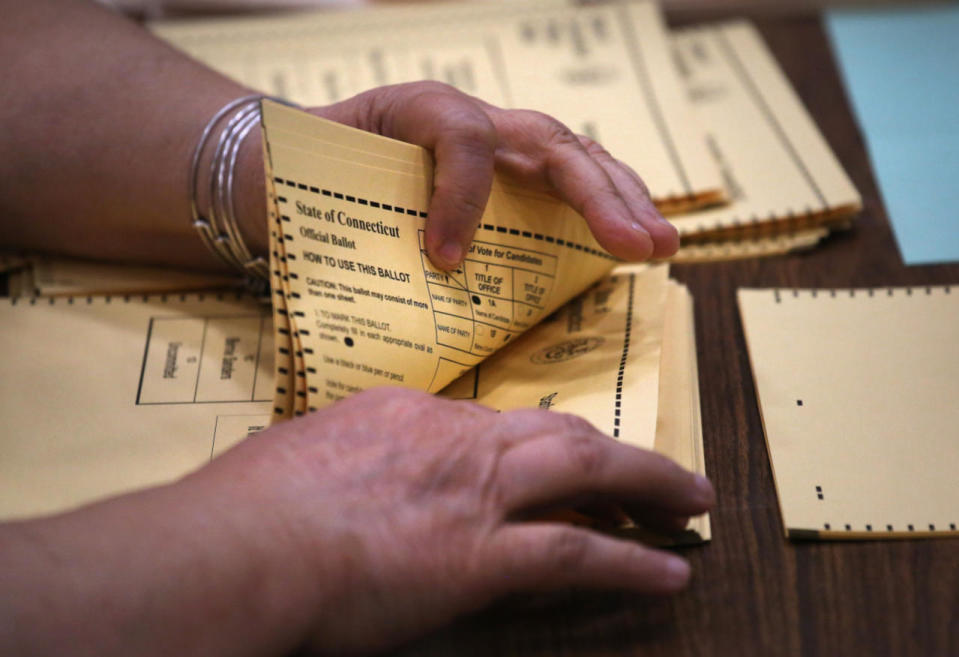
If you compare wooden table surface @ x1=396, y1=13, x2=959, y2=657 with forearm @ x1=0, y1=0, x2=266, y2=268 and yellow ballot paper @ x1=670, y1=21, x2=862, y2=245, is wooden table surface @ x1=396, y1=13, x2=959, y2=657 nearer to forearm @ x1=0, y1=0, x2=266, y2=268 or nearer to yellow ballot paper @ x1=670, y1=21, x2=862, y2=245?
yellow ballot paper @ x1=670, y1=21, x2=862, y2=245

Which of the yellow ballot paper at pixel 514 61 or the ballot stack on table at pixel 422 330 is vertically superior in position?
the yellow ballot paper at pixel 514 61

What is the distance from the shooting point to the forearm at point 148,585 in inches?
17.6

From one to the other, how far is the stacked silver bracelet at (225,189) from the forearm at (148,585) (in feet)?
0.99

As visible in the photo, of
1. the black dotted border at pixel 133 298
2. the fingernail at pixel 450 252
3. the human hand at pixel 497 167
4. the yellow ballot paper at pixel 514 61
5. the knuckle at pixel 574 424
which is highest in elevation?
the yellow ballot paper at pixel 514 61

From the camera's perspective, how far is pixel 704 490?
1.78 ft

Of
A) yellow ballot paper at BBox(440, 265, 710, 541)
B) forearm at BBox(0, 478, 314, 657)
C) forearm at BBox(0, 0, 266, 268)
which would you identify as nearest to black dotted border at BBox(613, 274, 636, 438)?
A: yellow ballot paper at BBox(440, 265, 710, 541)

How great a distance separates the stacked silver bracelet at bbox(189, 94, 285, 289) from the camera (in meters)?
0.74

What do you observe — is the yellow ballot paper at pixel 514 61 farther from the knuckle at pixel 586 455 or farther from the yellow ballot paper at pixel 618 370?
the knuckle at pixel 586 455

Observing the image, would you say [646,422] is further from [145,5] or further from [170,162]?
[145,5]

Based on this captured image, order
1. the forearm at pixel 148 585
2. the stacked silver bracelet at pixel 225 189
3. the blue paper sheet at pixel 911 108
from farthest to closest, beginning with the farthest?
the blue paper sheet at pixel 911 108 < the stacked silver bracelet at pixel 225 189 < the forearm at pixel 148 585

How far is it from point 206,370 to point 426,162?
0.24 m

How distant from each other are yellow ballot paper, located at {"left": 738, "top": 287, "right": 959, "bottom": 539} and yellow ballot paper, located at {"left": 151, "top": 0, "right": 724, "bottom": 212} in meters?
0.19

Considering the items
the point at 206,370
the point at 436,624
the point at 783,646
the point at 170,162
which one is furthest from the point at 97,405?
the point at 783,646

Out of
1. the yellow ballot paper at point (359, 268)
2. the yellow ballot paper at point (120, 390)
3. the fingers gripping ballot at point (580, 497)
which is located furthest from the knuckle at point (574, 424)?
the yellow ballot paper at point (120, 390)
